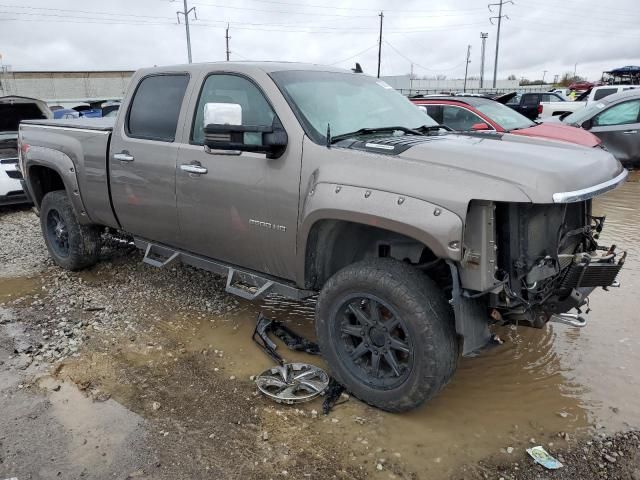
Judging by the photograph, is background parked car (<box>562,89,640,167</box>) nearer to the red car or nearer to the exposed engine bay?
the red car

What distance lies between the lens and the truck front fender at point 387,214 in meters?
2.69

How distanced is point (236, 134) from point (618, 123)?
10.1m

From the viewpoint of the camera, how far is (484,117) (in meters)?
8.82

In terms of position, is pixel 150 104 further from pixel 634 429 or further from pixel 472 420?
pixel 634 429

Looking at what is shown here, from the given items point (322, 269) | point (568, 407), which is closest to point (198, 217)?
point (322, 269)

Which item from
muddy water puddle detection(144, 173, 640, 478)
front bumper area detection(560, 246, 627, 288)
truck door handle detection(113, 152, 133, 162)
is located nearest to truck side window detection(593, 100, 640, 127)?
muddy water puddle detection(144, 173, 640, 478)

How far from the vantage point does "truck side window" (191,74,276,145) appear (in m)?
3.71

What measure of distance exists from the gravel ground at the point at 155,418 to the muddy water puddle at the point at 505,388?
0.29 ft

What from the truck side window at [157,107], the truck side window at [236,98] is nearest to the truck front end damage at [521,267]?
the truck side window at [236,98]

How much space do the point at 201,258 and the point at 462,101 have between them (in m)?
6.48

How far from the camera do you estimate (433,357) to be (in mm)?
2863

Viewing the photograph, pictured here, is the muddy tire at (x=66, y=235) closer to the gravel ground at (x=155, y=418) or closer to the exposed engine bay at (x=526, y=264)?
the gravel ground at (x=155, y=418)

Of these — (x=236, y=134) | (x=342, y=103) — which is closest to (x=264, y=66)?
(x=342, y=103)

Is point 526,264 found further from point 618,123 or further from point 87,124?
point 618,123
